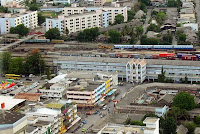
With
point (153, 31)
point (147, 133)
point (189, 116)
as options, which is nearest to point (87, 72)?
point (189, 116)

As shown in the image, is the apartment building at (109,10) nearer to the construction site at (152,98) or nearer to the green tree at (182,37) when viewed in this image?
the green tree at (182,37)

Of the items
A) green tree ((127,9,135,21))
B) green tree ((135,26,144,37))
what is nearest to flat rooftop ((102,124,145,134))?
green tree ((135,26,144,37))

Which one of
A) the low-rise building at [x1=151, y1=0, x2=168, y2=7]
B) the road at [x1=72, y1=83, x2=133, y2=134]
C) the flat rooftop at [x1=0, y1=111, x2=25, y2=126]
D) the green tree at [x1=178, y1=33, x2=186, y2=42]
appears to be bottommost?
the road at [x1=72, y1=83, x2=133, y2=134]

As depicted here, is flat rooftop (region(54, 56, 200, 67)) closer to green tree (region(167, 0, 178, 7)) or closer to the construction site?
the construction site

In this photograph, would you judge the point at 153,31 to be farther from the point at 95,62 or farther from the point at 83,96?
the point at 83,96

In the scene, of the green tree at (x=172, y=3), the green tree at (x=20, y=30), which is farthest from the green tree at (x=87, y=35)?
the green tree at (x=172, y=3)

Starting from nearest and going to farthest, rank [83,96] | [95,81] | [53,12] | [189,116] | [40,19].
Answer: [189,116] < [83,96] < [95,81] < [40,19] < [53,12]
